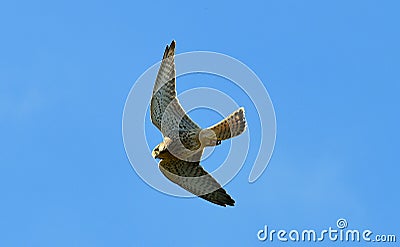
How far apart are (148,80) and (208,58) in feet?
4.86

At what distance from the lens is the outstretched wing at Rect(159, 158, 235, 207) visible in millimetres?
16188

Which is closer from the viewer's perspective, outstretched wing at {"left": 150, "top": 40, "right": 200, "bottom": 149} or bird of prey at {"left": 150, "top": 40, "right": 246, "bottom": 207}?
bird of prey at {"left": 150, "top": 40, "right": 246, "bottom": 207}

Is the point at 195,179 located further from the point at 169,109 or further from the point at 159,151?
the point at 169,109

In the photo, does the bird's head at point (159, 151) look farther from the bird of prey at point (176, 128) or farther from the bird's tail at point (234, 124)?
the bird's tail at point (234, 124)

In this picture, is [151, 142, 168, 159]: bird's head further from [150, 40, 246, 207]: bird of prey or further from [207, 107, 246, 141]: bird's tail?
[207, 107, 246, 141]: bird's tail

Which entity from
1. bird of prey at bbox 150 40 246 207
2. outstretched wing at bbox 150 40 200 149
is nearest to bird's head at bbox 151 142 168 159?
bird of prey at bbox 150 40 246 207

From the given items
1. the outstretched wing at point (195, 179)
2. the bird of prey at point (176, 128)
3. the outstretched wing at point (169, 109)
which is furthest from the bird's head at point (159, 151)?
the outstretched wing at point (195, 179)

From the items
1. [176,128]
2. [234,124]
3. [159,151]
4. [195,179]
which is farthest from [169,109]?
[195,179]

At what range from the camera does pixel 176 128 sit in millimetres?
15773

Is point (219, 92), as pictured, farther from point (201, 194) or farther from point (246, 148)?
point (201, 194)

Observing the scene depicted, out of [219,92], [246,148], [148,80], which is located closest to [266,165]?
[246,148]

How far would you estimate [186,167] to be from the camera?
53.5 feet

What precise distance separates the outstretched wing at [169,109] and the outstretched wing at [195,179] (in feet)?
2.16

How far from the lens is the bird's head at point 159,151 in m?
15.5
